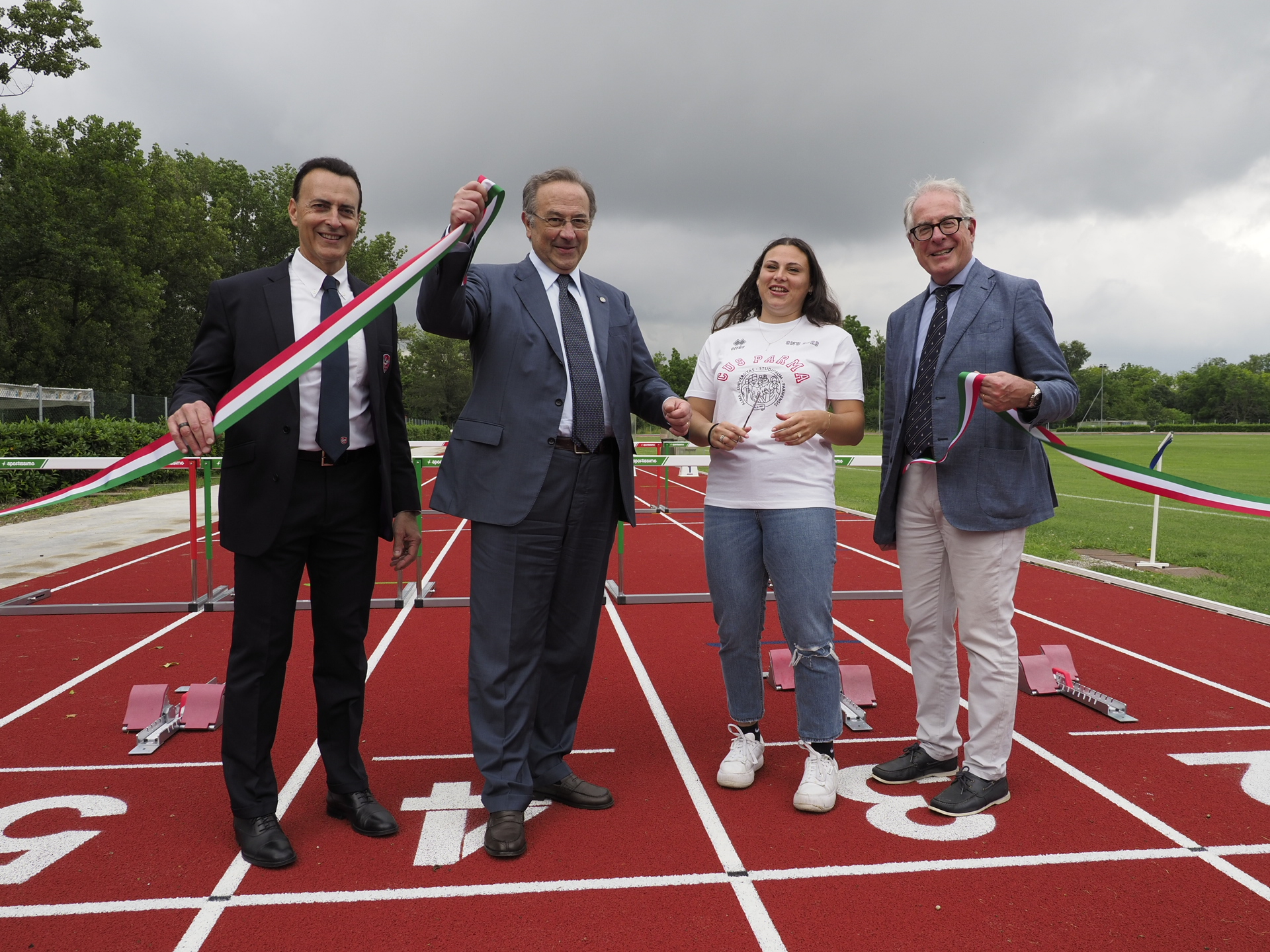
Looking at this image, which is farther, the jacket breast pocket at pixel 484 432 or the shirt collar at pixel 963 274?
the shirt collar at pixel 963 274

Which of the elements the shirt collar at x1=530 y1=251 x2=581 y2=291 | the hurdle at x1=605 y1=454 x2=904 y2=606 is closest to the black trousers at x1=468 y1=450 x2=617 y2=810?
the shirt collar at x1=530 y1=251 x2=581 y2=291

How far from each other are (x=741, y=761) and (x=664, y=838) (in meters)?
0.59

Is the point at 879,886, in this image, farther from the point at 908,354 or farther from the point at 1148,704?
the point at 1148,704

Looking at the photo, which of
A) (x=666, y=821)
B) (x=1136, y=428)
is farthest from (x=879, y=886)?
(x=1136, y=428)

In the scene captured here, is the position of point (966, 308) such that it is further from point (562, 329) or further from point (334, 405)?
point (334, 405)

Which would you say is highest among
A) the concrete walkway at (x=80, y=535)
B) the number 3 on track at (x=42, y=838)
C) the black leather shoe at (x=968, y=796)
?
the black leather shoe at (x=968, y=796)

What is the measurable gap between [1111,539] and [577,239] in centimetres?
1076

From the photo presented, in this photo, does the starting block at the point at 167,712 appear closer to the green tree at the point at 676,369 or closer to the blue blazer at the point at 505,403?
the blue blazer at the point at 505,403

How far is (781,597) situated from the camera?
3400mm

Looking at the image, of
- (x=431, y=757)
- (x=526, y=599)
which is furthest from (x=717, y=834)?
(x=431, y=757)

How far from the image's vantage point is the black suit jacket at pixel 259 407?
2.81 meters

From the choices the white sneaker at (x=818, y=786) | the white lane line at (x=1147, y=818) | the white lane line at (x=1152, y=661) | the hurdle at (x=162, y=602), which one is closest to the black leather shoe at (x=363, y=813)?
the white sneaker at (x=818, y=786)

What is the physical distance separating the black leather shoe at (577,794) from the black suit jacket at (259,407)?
4.77ft

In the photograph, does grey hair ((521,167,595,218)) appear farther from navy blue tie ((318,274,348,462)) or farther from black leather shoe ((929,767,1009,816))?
black leather shoe ((929,767,1009,816))
